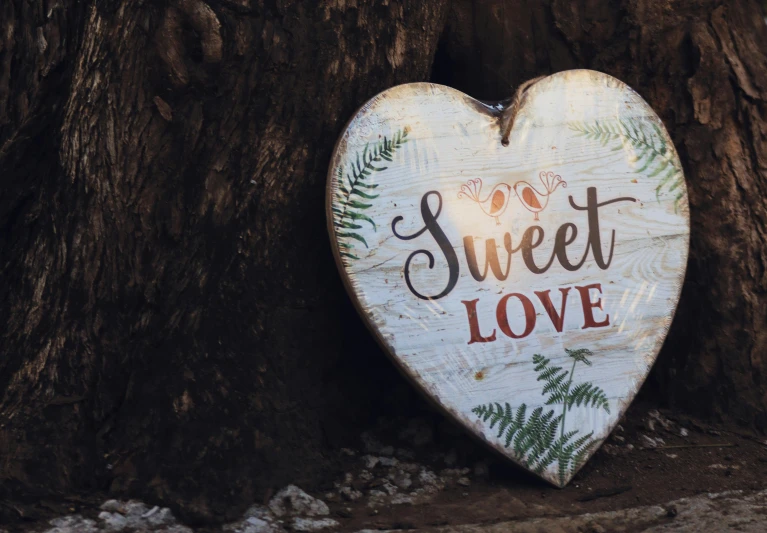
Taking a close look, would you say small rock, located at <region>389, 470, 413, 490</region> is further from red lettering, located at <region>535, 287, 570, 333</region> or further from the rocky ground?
red lettering, located at <region>535, 287, 570, 333</region>

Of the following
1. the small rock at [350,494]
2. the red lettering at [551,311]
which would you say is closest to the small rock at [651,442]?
the red lettering at [551,311]

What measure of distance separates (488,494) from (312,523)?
1.49 ft

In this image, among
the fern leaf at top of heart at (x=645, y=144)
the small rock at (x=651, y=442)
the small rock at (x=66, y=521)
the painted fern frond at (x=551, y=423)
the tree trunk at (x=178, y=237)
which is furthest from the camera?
the small rock at (x=651, y=442)

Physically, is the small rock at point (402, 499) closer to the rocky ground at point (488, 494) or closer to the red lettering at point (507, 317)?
the rocky ground at point (488, 494)

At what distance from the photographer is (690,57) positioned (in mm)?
2590

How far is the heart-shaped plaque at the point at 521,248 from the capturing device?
7.38 feet

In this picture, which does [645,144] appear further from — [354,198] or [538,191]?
[354,198]

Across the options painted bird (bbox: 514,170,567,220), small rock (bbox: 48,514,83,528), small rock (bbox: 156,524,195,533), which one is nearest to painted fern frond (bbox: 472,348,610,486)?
painted bird (bbox: 514,170,567,220)

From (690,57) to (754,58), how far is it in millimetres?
201

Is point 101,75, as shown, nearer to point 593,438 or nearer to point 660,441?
point 593,438

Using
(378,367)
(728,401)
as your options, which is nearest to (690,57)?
(728,401)

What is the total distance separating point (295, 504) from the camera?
2.19 m

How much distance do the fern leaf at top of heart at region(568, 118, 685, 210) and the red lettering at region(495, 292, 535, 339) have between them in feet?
1.53

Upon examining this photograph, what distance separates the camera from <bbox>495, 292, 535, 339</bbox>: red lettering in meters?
2.32
